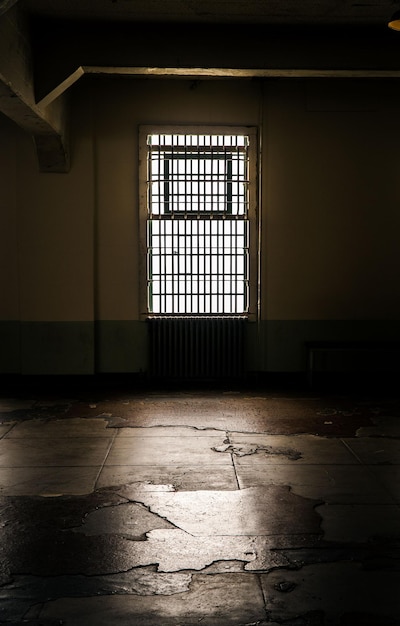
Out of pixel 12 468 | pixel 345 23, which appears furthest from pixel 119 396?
pixel 345 23

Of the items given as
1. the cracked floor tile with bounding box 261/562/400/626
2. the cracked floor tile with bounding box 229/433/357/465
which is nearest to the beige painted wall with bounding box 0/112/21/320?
the cracked floor tile with bounding box 229/433/357/465

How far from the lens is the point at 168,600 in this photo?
263 centimetres

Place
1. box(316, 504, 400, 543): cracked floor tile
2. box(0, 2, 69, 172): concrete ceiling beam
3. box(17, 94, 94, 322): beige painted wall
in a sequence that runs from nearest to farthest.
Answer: box(316, 504, 400, 543): cracked floor tile
box(0, 2, 69, 172): concrete ceiling beam
box(17, 94, 94, 322): beige painted wall

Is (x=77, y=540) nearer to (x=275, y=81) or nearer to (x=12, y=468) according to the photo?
(x=12, y=468)

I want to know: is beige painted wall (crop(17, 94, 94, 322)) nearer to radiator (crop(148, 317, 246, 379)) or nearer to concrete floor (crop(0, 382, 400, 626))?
radiator (crop(148, 317, 246, 379))

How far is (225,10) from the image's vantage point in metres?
5.37

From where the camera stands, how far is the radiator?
7.52 metres

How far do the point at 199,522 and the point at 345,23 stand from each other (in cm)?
452

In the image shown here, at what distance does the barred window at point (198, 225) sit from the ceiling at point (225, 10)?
6.70ft

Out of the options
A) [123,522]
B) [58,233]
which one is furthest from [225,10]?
[123,522]

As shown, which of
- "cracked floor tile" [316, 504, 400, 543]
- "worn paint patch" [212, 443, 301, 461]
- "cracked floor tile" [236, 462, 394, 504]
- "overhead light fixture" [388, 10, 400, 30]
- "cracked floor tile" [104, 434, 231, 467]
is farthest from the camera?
"worn paint patch" [212, 443, 301, 461]

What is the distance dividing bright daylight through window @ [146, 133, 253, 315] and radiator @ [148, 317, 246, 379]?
0.18 m

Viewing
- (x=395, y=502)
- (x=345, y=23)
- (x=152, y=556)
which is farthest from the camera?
(x=345, y=23)

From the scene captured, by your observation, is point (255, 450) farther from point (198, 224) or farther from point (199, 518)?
point (198, 224)
